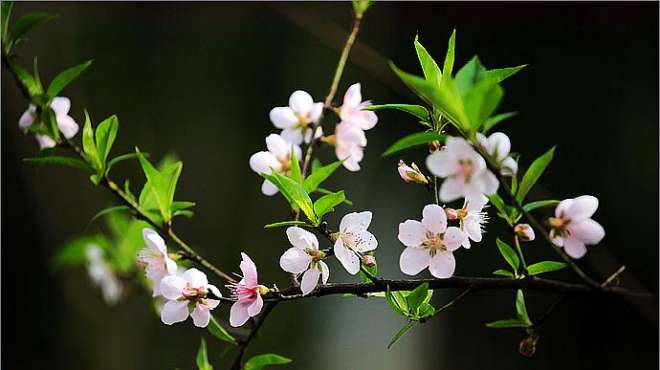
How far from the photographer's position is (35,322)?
7.03 feet

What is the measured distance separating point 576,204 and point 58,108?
0.50 m

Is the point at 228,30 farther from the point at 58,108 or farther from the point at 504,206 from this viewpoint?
the point at 504,206

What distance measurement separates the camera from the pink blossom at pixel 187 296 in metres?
0.53

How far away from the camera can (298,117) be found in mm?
703

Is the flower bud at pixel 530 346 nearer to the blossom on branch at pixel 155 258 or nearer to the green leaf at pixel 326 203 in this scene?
the green leaf at pixel 326 203

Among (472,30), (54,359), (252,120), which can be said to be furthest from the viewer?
(252,120)

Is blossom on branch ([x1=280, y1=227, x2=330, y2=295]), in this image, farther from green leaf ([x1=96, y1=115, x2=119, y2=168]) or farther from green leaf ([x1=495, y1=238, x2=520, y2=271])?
green leaf ([x1=96, y1=115, x2=119, y2=168])

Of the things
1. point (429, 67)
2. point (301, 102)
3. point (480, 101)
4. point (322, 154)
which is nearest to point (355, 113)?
point (301, 102)

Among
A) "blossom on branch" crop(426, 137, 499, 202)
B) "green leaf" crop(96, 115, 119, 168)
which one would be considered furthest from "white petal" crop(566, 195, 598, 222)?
"green leaf" crop(96, 115, 119, 168)

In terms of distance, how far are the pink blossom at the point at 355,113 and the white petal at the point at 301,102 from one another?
4 centimetres

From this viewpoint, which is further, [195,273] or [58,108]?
[58,108]

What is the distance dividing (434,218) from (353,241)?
61 millimetres

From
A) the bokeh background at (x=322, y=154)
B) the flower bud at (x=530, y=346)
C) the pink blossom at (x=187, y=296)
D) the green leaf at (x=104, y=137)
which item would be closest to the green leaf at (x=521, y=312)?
the flower bud at (x=530, y=346)

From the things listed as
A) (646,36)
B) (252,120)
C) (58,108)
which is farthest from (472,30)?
(58,108)
